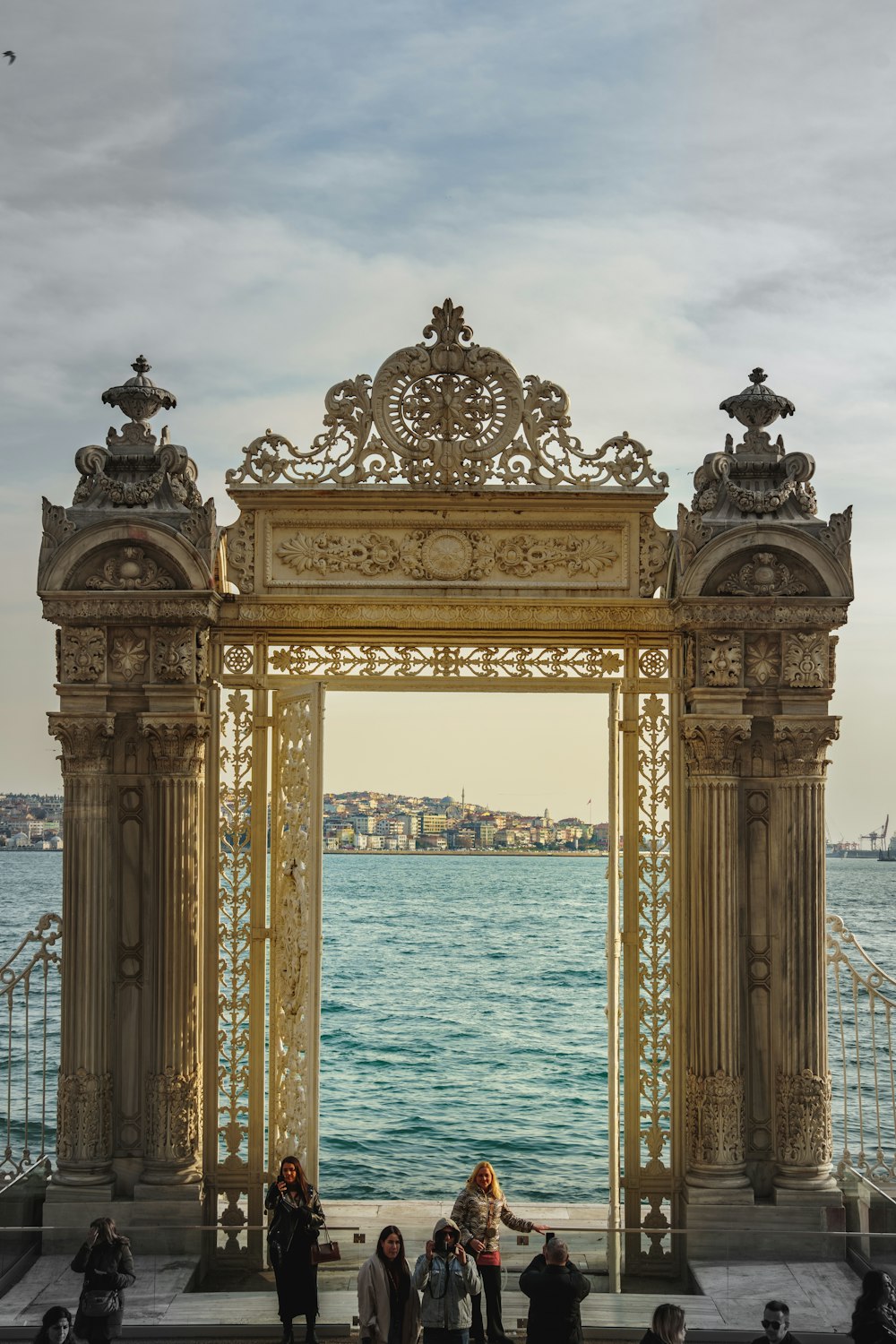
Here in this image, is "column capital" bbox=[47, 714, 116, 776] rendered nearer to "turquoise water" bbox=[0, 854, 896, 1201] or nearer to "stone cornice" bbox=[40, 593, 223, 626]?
"stone cornice" bbox=[40, 593, 223, 626]

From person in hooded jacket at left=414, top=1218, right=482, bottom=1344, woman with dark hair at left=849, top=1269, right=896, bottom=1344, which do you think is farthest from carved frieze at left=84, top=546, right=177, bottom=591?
woman with dark hair at left=849, top=1269, right=896, bottom=1344

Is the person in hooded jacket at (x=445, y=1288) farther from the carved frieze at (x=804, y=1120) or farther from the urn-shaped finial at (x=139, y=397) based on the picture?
the urn-shaped finial at (x=139, y=397)

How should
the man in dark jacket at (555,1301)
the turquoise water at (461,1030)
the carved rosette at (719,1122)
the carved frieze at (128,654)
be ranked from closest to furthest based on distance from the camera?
the man in dark jacket at (555,1301)
the carved rosette at (719,1122)
the carved frieze at (128,654)
the turquoise water at (461,1030)

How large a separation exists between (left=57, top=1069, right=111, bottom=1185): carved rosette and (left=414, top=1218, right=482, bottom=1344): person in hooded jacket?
9.08 ft

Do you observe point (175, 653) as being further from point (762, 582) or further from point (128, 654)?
point (762, 582)

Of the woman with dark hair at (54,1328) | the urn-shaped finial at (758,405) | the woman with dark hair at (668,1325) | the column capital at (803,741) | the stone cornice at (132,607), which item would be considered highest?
the urn-shaped finial at (758,405)

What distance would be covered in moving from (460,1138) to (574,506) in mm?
14024

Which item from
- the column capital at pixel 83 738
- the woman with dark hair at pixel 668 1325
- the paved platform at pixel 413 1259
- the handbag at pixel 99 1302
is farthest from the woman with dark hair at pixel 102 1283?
the column capital at pixel 83 738

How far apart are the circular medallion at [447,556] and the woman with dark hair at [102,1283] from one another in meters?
3.94

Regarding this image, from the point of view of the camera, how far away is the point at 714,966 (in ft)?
27.6

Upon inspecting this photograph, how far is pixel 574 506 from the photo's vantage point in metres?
8.69

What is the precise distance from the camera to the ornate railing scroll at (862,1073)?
8547mm

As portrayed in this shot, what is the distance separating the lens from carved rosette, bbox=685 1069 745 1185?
8375 millimetres

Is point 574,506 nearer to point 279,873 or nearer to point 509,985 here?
point 279,873
